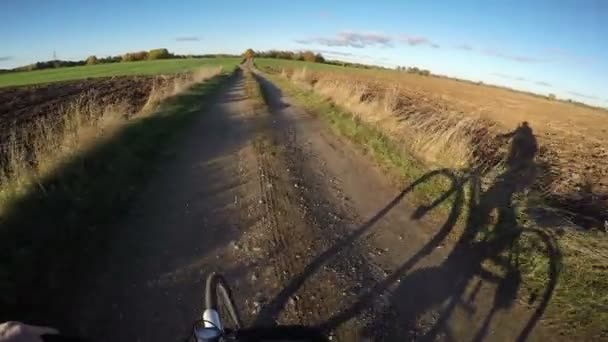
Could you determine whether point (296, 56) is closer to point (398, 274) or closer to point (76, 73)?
point (76, 73)

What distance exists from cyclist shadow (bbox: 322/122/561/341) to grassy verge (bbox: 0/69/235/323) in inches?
119

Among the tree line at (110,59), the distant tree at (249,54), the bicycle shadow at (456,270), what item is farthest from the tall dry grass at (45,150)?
the distant tree at (249,54)

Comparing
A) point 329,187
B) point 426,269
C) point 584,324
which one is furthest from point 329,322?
point 329,187

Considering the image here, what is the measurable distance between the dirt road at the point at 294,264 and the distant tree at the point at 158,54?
3919 inches

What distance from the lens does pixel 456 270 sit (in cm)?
552

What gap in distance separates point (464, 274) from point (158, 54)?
106 m

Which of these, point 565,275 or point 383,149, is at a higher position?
point 383,149

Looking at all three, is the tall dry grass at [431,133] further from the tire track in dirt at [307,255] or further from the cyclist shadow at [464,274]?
the tire track in dirt at [307,255]

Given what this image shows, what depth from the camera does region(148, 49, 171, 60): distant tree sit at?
9855 centimetres

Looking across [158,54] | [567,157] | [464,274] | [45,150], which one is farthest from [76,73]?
[464,274]

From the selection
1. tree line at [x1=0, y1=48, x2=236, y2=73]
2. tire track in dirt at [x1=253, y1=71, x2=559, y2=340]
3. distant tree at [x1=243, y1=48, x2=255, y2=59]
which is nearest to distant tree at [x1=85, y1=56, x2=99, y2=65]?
tree line at [x1=0, y1=48, x2=236, y2=73]

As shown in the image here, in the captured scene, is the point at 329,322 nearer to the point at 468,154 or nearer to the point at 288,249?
the point at 288,249

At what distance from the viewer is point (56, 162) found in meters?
7.32

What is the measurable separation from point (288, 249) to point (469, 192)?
3893mm
